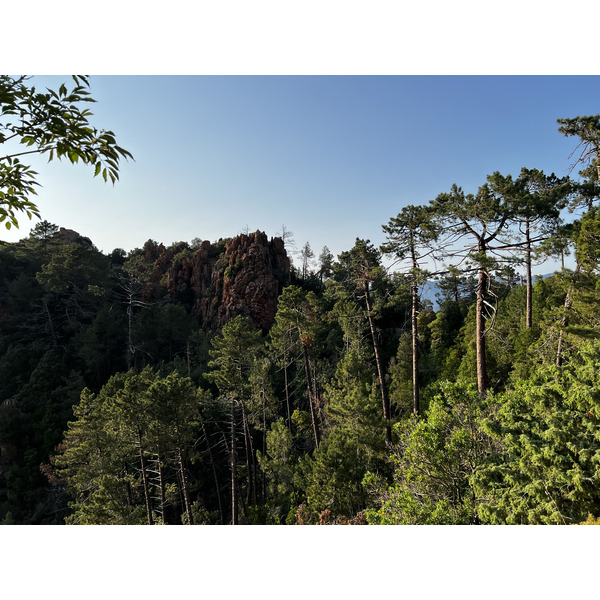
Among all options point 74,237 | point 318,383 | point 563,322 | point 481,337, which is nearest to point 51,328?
point 74,237

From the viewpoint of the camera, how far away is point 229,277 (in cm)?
3234

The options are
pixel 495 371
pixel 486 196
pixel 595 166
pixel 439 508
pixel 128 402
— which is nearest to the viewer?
pixel 439 508

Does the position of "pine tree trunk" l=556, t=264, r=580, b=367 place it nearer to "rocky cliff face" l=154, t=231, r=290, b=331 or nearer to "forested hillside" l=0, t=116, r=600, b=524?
"forested hillside" l=0, t=116, r=600, b=524

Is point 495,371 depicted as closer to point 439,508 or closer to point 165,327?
point 439,508

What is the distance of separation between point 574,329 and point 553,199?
3.42m

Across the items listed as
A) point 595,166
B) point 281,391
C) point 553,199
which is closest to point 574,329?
point 553,199

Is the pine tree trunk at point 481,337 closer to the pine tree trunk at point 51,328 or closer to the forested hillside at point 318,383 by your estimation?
the forested hillside at point 318,383

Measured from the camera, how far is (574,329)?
8328 millimetres

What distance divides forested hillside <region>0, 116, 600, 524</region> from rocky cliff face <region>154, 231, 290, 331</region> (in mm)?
Answer: 230

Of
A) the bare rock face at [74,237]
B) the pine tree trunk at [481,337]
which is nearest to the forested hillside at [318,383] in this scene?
the pine tree trunk at [481,337]

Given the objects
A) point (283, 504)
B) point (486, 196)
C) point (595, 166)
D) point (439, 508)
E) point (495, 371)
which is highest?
point (595, 166)

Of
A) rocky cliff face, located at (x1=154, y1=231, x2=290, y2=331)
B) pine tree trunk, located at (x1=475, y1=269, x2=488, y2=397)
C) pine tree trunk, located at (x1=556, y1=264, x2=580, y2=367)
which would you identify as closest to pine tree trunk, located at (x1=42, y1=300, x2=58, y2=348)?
rocky cliff face, located at (x1=154, y1=231, x2=290, y2=331)

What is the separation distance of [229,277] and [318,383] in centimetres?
1619

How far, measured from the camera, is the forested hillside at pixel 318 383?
459 centimetres
